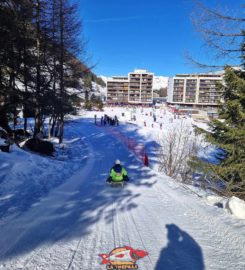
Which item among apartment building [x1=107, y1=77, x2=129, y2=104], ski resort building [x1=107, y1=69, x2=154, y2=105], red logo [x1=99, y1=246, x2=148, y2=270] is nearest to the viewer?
red logo [x1=99, y1=246, x2=148, y2=270]

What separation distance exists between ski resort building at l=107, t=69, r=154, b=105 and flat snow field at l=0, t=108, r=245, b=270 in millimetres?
90570

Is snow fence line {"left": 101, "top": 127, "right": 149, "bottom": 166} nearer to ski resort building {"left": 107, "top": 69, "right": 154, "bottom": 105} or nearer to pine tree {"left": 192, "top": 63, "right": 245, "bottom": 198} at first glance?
pine tree {"left": 192, "top": 63, "right": 245, "bottom": 198}

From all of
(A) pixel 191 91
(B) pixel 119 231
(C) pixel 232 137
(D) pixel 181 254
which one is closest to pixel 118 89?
(A) pixel 191 91

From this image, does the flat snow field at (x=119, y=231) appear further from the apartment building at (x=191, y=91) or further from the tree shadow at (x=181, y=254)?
the apartment building at (x=191, y=91)

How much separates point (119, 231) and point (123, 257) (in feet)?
2.80

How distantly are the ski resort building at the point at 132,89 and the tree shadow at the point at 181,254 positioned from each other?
92.4 metres

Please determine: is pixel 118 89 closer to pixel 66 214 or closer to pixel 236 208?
pixel 66 214

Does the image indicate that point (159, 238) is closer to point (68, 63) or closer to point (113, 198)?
point (113, 198)

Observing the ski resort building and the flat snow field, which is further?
the ski resort building

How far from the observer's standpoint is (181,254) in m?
3.34

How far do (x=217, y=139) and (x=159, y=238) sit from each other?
18.6 feet

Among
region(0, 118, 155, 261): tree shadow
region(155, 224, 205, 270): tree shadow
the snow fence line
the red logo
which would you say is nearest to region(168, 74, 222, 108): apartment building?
the snow fence line

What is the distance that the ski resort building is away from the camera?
307ft

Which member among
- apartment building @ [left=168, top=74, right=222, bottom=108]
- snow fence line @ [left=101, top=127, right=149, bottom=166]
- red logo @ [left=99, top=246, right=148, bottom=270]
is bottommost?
snow fence line @ [left=101, top=127, right=149, bottom=166]
